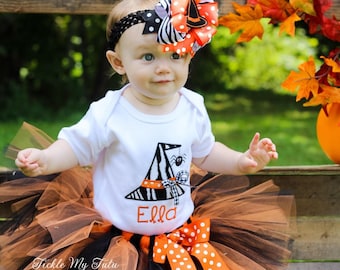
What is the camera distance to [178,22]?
5.49 ft

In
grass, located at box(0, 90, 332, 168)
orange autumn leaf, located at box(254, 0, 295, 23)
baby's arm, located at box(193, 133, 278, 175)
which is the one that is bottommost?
grass, located at box(0, 90, 332, 168)

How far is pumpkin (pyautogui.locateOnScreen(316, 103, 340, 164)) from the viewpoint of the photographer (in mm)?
2291

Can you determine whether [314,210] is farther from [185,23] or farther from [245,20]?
[185,23]

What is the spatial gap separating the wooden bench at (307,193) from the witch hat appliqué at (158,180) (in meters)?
0.51

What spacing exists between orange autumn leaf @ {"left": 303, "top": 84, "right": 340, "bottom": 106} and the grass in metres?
1.82

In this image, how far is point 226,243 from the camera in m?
1.94

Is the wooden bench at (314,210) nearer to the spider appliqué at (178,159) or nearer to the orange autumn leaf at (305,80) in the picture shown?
the orange autumn leaf at (305,80)

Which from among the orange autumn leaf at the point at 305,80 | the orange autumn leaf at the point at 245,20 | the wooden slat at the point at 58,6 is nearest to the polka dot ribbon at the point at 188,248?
the orange autumn leaf at the point at 305,80

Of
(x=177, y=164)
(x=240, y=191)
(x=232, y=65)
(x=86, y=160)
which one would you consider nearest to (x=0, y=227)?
(x=86, y=160)

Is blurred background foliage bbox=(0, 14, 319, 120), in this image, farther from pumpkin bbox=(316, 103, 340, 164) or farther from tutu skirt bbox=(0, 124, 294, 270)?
tutu skirt bbox=(0, 124, 294, 270)

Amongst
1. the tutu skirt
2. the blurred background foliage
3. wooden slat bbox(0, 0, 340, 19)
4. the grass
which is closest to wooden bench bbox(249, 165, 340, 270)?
the tutu skirt

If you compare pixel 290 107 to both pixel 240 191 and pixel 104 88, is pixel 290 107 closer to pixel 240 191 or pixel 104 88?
pixel 104 88

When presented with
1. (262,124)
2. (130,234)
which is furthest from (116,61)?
(262,124)

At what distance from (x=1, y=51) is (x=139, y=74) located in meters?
5.42
